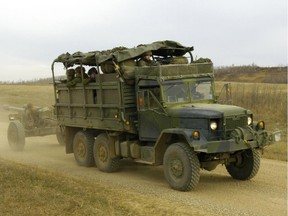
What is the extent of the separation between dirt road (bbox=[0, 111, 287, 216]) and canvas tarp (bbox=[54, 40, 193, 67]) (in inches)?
111

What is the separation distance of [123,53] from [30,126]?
7.48 m

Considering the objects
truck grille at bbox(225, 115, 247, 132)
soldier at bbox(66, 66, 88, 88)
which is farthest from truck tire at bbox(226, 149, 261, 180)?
soldier at bbox(66, 66, 88, 88)

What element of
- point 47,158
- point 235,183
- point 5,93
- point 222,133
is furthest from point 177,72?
point 5,93

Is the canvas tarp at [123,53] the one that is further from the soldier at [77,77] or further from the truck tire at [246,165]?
the truck tire at [246,165]

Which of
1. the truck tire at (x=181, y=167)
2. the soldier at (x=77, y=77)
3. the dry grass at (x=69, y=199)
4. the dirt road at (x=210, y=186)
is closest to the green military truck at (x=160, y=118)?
the truck tire at (x=181, y=167)

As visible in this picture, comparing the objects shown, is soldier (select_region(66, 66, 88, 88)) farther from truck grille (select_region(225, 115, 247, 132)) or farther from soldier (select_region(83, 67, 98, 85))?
truck grille (select_region(225, 115, 247, 132))

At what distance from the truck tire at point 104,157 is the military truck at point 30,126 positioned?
436 centimetres

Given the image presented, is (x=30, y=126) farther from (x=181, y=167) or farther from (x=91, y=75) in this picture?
(x=181, y=167)

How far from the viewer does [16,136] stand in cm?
1664

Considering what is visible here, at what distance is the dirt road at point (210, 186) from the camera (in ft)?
28.0

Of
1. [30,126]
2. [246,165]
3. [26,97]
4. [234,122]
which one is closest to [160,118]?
[234,122]

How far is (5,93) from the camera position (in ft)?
Answer: 139

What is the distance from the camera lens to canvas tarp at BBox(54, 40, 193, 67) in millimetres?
11359

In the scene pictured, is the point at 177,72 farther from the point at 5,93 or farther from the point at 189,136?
the point at 5,93
